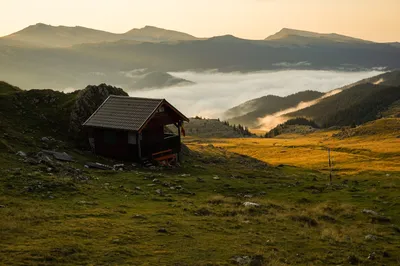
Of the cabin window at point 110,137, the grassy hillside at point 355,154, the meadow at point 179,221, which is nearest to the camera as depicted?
the meadow at point 179,221

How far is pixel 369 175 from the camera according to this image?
190 feet

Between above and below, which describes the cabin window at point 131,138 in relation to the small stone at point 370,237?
above

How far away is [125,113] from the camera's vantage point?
4603 cm

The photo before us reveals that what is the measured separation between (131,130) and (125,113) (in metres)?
3.64

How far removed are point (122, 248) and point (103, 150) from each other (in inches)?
1203

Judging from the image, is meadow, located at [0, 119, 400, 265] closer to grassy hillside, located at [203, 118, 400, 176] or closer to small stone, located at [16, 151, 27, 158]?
small stone, located at [16, 151, 27, 158]

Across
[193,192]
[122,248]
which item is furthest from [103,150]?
[122,248]

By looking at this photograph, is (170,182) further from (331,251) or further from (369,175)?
(369,175)

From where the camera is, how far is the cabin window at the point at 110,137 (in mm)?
45562

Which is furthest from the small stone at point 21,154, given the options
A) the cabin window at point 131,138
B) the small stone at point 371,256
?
the small stone at point 371,256

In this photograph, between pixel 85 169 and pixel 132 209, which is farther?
pixel 85 169

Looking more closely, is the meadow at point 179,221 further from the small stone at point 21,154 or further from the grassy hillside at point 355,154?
the grassy hillside at point 355,154

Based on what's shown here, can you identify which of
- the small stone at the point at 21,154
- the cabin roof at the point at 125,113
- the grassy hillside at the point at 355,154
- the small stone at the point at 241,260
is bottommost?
the grassy hillside at the point at 355,154

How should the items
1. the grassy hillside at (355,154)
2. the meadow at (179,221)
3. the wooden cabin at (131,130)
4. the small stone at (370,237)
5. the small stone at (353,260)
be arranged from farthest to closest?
the grassy hillside at (355,154)
the wooden cabin at (131,130)
the small stone at (370,237)
the small stone at (353,260)
the meadow at (179,221)
